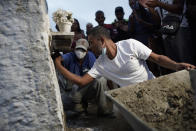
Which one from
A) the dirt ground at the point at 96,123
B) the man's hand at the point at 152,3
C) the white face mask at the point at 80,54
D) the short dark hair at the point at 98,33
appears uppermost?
the man's hand at the point at 152,3

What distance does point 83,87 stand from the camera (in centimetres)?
365

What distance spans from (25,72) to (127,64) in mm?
1341

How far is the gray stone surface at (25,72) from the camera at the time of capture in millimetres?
1635

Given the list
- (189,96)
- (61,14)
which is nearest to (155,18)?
(61,14)

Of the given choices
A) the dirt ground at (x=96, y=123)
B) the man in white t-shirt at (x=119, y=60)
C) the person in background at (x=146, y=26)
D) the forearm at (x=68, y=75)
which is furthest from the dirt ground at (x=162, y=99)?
the person in background at (x=146, y=26)

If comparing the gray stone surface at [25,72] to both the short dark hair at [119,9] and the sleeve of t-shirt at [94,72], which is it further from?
the short dark hair at [119,9]

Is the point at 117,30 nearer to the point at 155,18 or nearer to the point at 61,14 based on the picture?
the point at 155,18

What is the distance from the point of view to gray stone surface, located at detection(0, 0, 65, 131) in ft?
5.36

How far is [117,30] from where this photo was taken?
4320mm

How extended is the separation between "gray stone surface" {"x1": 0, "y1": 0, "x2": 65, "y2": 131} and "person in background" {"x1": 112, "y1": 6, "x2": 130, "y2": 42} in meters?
2.59

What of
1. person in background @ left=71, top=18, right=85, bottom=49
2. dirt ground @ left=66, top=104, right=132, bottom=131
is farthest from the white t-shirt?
person in background @ left=71, top=18, right=85, bottom=49

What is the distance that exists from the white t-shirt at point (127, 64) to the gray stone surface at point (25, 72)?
117 centimetres

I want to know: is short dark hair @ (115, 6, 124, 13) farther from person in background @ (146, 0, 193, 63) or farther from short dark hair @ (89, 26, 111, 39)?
short dark hair @ (89, 26, 111, 39)

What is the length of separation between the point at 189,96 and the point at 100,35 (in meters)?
1.19
